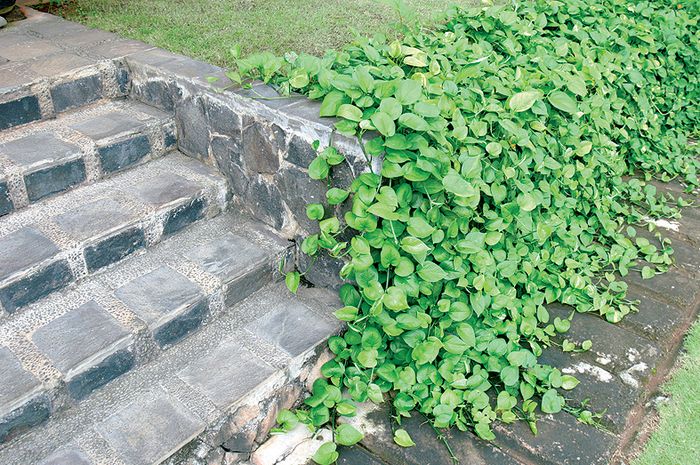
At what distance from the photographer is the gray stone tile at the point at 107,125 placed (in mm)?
2568

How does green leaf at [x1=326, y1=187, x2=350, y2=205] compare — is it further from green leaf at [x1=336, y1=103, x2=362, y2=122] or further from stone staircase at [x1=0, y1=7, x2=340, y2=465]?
stone staircase at [x1=0, y1=7, x2=340, y2=465]

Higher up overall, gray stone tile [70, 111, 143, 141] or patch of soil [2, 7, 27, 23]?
patch of soil [2, 7, 27, 23]

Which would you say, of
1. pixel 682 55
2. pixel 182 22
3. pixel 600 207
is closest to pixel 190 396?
pixel 600 207

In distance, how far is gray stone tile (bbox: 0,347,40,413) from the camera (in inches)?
69.7

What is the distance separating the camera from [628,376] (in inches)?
90.1

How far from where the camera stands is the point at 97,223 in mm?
2301

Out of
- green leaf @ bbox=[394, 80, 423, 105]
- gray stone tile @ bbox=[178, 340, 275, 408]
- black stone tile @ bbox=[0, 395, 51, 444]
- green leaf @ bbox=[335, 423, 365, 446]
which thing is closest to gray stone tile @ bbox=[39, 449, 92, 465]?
black stone tile @ bbox=[0, 395, 51, 444]

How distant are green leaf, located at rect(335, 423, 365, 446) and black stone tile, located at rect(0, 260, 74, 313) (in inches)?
43.7

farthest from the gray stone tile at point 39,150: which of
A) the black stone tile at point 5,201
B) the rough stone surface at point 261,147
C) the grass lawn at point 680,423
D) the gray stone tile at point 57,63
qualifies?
the grass lawn at point 680,423

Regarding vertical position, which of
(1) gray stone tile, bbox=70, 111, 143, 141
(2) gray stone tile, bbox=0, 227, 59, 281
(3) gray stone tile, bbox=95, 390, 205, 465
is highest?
(1) gray stone tile, bbox=70, 111, 143, 141

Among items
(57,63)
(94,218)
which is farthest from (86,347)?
(57,63)

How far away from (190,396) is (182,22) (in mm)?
2361

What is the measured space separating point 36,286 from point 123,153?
0.75m

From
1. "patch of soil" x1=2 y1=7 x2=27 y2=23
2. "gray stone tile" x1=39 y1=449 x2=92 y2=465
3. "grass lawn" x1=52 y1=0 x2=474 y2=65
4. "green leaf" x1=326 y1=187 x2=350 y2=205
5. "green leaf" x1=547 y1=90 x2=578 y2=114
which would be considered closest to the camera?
"gray stone tile" x1=39 y1=449 x2=92 y2=465
